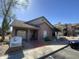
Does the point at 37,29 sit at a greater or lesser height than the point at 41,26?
lesser

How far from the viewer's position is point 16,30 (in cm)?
2402

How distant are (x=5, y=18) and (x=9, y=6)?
99.2 inches

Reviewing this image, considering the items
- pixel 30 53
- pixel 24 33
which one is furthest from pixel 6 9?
pixel 30 53

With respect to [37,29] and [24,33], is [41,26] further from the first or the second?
[24,33]

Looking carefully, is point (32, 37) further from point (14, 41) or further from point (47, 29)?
point (14, 41)

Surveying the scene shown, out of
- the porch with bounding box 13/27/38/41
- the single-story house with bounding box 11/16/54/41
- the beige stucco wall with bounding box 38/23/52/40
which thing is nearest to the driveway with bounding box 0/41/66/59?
the porch with bounding box 13/27/38/41

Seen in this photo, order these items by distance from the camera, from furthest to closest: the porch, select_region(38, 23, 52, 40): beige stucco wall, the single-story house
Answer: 1. select_region(38, 23, 52, 40): beige stucco wall
2. the single-story house
3. the porch

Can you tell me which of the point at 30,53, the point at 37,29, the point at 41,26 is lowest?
the point at 30,53

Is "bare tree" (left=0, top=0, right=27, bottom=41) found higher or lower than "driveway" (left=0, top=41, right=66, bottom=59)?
higher

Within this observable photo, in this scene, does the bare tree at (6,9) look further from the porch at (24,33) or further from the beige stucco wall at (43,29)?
the beige stucco wall at (43,29)

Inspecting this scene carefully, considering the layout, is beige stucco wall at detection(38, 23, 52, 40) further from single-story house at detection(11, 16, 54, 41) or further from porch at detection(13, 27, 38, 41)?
porch at detection(13, 27, 38, 41)

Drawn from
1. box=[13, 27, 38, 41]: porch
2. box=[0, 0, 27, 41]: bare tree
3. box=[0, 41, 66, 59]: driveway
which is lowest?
box=[0, 41, 66, 59]: driveway

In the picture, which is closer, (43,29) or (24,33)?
(24,33)

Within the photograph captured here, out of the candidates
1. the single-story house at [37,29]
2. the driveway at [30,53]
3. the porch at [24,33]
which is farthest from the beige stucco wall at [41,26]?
the driveway at [30,53]
